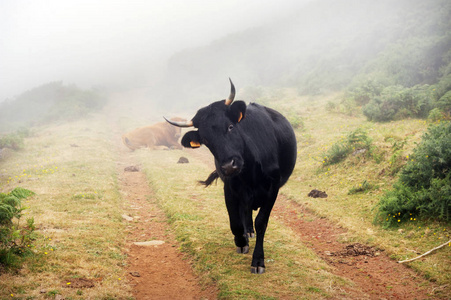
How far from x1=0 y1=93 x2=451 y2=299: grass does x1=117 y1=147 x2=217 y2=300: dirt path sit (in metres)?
0.20

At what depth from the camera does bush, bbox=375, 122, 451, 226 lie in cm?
691

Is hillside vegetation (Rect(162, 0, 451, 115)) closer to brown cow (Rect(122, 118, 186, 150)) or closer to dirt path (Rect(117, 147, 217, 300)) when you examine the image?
brown cow (Rect(122, 118, 186, 150))

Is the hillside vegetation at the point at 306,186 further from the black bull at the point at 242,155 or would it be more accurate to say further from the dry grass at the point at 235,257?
the black bull at the point at 242,155

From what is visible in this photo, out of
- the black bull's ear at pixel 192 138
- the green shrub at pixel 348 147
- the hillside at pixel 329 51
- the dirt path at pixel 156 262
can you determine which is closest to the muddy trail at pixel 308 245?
the dirt path at pixel 156 262

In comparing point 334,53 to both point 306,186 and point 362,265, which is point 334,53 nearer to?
point 306,186

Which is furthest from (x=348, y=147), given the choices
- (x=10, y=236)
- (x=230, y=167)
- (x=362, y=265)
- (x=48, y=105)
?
(x=48, y=105)

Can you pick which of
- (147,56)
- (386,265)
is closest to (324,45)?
(386,265)

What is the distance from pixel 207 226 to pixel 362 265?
358 cm

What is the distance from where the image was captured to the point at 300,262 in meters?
6.11

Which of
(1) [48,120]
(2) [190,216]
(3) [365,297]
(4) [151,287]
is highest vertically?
(4) [151,287]

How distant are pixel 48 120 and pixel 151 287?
40637mm

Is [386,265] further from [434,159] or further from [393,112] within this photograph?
[393,112]

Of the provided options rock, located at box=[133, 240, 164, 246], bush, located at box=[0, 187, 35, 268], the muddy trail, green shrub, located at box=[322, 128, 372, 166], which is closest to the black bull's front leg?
the muddy trail

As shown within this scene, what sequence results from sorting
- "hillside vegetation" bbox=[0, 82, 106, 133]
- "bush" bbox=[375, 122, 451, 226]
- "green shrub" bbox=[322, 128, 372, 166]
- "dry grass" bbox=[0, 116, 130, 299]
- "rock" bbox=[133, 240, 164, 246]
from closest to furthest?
"dry grass" bbox=[0, 116, 130, 299], "bush" bbox=[375, 122, 451, 226], "rock" bbox=[133, 240, 164, 246], "green shrub" bbox=[322, 128, 372, 166], "hillside vegetation" bbox=[0, 82, 106, 133]
